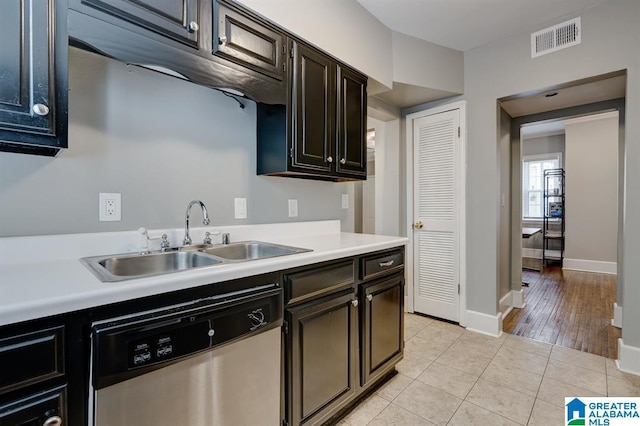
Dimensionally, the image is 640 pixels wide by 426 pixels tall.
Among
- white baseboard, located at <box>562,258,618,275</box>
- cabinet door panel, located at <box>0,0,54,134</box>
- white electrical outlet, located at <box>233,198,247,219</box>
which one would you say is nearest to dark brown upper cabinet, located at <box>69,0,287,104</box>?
cabinet door panel, located at <box>0,0,54,134</box>

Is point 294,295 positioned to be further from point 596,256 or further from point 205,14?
point 596,256

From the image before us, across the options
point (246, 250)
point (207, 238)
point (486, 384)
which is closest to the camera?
point (207, 238)

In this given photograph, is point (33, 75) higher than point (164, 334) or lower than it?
higher

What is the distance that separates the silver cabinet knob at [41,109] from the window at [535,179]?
749 centimetres

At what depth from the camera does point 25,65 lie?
95cm

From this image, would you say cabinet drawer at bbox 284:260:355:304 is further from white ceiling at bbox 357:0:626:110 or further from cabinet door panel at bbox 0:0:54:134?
white ceiling at bbox 357:0:626:110

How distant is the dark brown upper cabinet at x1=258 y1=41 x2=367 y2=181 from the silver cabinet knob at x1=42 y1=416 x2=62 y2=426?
1.37 metres

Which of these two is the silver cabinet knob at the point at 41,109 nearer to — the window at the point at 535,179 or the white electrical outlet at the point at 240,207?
the white electrical outlet at the point at 240,207

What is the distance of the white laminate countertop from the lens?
0.77 meters

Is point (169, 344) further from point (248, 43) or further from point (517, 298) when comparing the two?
point (517, 298)

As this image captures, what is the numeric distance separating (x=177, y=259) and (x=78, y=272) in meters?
0.48

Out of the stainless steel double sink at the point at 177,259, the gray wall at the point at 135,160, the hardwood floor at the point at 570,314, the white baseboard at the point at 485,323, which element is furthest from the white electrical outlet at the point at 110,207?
the hardwood floor at the point at 570,314

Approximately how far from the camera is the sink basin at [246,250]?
1660 millimetres

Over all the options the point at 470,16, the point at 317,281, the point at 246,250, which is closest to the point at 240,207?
the point at 246,250
